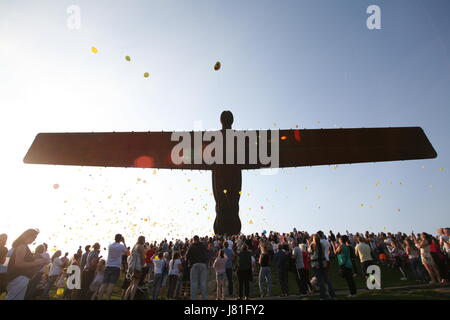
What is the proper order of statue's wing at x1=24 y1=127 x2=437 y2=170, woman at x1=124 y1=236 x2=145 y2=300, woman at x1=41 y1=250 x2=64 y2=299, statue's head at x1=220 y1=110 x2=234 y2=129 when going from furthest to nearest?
statue's head at x1=220 y1=110 x2=234 y2=129
statue's wing at x1=24 y1=127 x2=437 y2=170
woman at x1=41 y1=250 x2=64 y2=299
woman at x1=124 y1=236 x2=145 y2=300

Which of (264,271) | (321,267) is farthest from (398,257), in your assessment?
(321,267)

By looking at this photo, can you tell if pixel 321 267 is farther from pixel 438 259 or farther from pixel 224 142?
pixel 224 142

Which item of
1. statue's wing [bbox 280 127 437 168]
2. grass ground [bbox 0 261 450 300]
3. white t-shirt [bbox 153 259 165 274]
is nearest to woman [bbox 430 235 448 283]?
grass ground [bbox 0 261 450 300]

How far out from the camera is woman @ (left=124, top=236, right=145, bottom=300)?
6.15m

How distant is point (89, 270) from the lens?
8.12 meters

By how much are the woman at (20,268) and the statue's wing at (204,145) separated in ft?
24.6

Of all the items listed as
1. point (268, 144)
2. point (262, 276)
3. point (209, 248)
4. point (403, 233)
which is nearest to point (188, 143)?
point (268, 144)

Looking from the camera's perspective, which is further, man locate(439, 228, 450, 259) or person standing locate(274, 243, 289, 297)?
man locate(439, 228, 450, 259)

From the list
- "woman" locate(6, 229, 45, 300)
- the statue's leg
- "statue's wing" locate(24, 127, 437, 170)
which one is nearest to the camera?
"woman" locate(6, 229, 45, 300)

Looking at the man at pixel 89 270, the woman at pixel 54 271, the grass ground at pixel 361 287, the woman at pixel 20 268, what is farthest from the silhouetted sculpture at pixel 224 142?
the woman at pixel 20 268

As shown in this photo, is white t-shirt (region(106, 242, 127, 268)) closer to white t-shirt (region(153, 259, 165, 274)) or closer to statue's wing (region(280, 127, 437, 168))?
white t-shirt (region(153, 259, 165, 274))

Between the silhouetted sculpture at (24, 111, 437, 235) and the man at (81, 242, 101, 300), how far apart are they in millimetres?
4960
